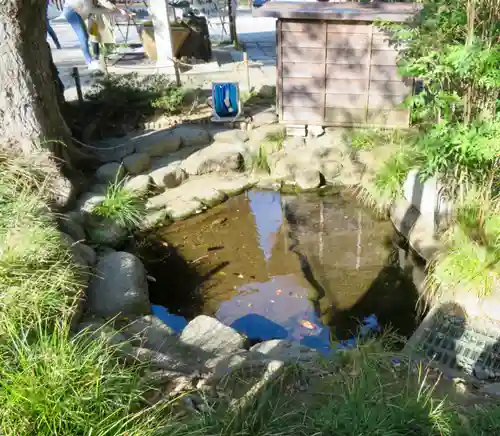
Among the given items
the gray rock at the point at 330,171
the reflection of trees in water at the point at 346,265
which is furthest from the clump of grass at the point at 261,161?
the gray rock at the point at 330,171

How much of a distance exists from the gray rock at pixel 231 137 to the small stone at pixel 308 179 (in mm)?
1314

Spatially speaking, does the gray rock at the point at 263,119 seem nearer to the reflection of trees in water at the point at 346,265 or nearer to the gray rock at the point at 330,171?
the gray rock at the point at 330,171

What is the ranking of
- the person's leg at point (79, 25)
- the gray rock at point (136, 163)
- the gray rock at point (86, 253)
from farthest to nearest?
1. the person's leg at point (79, 25)
2. the gray rock at point (136, 163)
3. the gray rock at point (86, 253)

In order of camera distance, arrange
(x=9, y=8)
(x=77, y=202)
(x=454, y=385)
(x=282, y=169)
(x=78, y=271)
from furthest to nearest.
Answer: (x=282, y=169)
(x=77, y=202)
(x=9, y=8)
(x=78, y=271)
(x=454, y=385)

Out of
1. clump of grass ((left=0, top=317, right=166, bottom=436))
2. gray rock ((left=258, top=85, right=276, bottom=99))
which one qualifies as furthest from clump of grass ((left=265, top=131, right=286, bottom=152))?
Result: clump of grass ((left=0, top=317, right=166, bottom=436))

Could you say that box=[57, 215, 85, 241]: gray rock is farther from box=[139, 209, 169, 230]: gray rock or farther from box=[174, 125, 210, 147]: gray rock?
box=[174, 125, 210, 147]: gray rock

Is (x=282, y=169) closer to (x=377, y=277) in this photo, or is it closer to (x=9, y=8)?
(x=377, y=277)

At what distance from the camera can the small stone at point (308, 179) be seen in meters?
7.15

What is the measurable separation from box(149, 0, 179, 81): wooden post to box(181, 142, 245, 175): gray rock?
408 centimetres

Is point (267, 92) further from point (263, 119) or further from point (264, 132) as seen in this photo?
point (264, 132)

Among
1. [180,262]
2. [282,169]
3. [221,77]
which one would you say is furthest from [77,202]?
[221,77]

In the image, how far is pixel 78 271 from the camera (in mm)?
4387

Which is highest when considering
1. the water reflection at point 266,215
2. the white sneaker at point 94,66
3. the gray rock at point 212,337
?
the white sneaker at point 94,66

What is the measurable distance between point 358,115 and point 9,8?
5.00 meters
